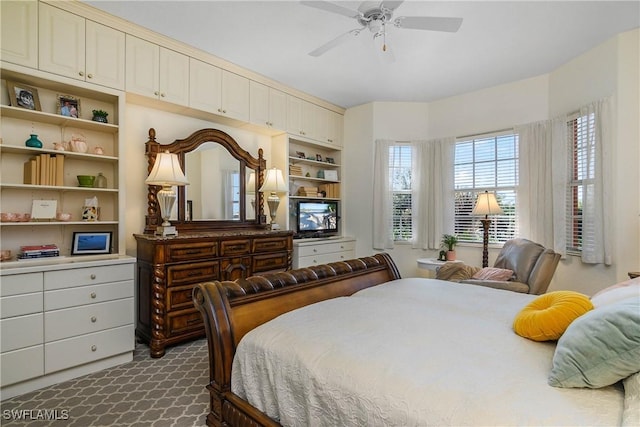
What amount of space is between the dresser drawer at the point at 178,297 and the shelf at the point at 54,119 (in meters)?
1.53

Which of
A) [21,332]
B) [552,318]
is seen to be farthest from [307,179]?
[552,318]

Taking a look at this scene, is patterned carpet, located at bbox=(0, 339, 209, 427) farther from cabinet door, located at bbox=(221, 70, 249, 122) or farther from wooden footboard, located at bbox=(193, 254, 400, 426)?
cabinet door, located at bbox=(221, 70, 249, 122)

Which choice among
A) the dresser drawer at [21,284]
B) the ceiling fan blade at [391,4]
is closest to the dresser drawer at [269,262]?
the dresser drawer at [21,284]

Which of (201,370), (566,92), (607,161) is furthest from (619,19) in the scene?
(201,370)

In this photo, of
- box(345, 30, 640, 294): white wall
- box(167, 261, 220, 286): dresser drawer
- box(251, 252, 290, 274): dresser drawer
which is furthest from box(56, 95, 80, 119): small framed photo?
box(345, 30, 640, 294): white wall

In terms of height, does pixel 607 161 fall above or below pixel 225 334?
above

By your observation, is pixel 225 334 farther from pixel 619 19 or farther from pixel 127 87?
pixel 619 19

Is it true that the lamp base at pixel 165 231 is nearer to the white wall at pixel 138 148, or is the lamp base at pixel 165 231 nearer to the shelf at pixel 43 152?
the white wall at pixel 138 148

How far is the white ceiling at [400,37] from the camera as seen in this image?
2.57 meters

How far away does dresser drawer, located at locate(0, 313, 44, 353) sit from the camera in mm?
2045

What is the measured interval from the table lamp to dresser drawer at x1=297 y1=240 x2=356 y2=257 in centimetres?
Answer: 46

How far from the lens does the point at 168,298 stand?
9.02 ft

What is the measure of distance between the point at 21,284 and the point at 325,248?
3.09 metres

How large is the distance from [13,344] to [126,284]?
725 millimetres
